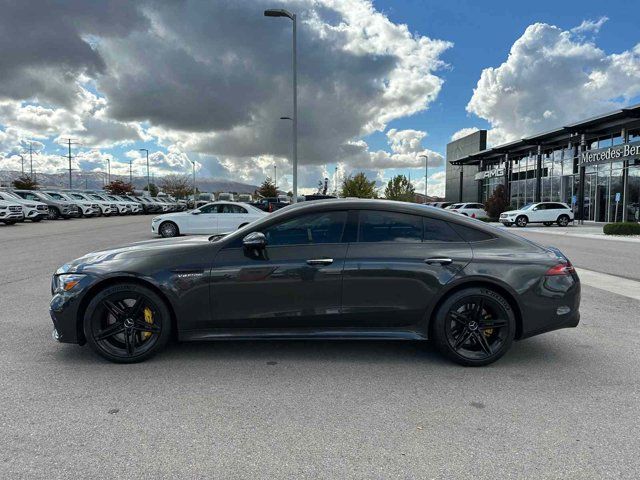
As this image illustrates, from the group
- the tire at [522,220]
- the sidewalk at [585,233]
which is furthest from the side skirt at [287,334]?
the tire at [522,220]

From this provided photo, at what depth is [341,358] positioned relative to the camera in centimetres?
425

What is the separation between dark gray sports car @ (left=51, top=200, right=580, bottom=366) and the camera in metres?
4.00

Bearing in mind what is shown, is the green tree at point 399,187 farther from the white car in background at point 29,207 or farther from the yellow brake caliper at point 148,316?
the yellow brake caliper at point 148,316

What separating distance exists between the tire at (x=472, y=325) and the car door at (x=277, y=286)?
3.19ft

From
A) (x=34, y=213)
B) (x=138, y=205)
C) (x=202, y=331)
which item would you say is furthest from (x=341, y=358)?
(x=138, y=205)

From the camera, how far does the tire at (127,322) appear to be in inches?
158

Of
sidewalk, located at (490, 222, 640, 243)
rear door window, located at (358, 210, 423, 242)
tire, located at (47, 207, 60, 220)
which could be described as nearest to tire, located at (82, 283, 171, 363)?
rear door window, located at (358, 210, 423, 242)

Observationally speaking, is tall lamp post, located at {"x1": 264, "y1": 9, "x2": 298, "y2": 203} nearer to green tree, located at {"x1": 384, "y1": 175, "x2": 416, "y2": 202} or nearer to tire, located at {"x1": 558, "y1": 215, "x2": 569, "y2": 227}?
tire, located at {"x1": 558, "y1": 215, "x2": 569, "y2": 227}

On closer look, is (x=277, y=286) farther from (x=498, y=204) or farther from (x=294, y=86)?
(x=498, y=204)

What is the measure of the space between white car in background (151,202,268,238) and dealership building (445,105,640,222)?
23.3 meters

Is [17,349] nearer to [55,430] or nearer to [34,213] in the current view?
[55,430]

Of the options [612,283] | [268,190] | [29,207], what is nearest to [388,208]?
[612,283]

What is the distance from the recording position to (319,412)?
3.20 metres

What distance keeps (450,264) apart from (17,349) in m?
4.27
